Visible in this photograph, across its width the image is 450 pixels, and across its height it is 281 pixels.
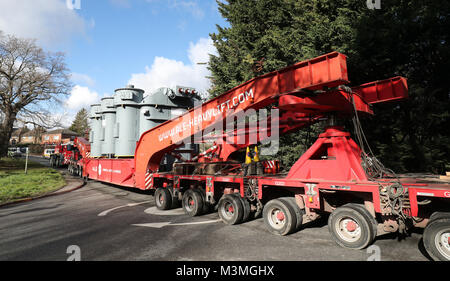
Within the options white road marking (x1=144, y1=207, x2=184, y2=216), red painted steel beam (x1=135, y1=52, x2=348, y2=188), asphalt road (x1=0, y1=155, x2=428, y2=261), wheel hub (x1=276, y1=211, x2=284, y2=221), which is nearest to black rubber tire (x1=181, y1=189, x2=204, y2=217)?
asphalt road (x1=0, y1=155, x2=428, y2=261)

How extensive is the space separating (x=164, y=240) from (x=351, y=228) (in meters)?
3.85

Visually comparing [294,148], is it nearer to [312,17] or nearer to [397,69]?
[397,69]

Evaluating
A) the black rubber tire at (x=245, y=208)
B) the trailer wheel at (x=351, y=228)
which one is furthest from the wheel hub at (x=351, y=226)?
the black rubber tire at (x=245, y=208)

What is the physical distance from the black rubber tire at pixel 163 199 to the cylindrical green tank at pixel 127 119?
14.5 ft

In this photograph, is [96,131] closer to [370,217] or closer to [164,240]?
[164,240]

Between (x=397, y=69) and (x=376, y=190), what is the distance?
7903 mm

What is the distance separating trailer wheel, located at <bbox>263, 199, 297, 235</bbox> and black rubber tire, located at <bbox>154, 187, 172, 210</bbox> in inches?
162

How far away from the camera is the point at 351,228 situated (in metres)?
4.78

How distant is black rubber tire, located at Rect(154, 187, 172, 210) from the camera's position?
8.83 metres

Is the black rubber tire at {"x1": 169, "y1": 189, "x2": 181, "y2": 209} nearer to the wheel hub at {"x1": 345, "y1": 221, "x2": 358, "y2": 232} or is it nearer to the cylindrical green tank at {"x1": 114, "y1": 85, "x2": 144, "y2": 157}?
the cylindrical green tank at {"x1": 114, "y1": 85, "x2": 144, "y2": 157}

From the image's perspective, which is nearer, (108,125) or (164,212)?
(164,212)

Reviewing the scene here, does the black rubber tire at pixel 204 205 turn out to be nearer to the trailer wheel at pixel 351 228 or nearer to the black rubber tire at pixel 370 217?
the trailer wheel at pixel 351 228

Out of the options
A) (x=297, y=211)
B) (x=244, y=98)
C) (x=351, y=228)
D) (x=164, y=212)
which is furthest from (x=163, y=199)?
(x=351, y=228)
